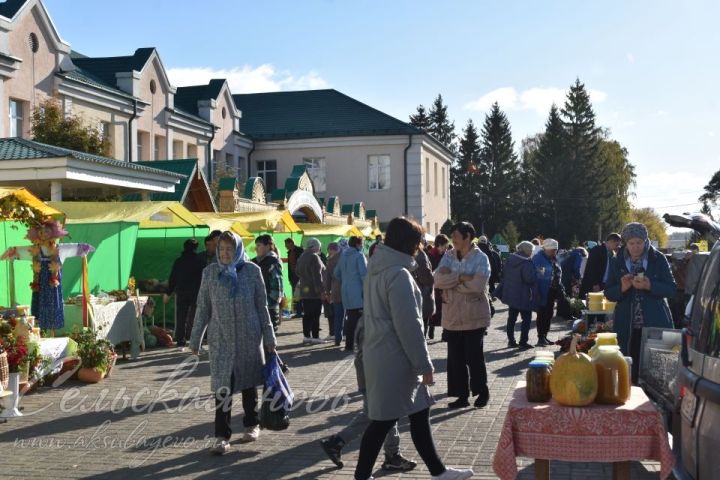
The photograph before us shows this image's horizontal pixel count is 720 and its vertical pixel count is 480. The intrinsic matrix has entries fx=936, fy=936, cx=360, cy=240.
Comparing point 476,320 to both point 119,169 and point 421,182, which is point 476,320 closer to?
point 119,169

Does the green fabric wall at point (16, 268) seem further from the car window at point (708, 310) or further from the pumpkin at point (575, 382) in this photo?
the car window at point (708, 310)

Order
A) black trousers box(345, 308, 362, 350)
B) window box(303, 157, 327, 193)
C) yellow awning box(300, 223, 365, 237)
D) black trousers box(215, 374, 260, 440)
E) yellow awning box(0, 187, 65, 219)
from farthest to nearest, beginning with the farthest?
window box(303, 157, 327, 193) → yellow awning box(300, 223, 365, 237) → black trousers box(345, 308, 362, 350) → yellow awning box(0, 187, 65, 219) → black trousers box(215, 374, 260, 440)

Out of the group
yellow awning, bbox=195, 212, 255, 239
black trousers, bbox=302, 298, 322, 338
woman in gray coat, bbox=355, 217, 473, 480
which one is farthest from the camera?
yellow awning, bbox=195, 212, 255, 239

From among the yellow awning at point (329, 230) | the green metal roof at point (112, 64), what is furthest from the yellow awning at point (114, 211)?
the green metal roof at point (112, 64)

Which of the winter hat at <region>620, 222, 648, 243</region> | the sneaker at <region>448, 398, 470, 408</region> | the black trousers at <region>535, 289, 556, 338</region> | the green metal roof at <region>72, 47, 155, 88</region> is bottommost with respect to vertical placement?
the sneaker at <region>448, 398, 470, 408</region>

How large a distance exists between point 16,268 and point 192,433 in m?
6.60

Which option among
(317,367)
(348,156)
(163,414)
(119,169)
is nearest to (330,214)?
(348,156)

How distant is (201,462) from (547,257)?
380 inches

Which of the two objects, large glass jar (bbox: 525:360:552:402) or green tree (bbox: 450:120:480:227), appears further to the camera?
green tree (bbox: 450:120:480:227)

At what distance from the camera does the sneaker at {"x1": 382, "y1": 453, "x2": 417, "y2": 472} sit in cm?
704

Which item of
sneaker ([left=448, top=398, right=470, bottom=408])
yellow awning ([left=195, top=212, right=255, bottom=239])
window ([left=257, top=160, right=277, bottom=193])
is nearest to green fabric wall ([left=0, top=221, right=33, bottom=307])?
yellow awning ([left=195, top=212, right=255, bottom=239])

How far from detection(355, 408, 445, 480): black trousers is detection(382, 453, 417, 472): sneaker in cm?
78

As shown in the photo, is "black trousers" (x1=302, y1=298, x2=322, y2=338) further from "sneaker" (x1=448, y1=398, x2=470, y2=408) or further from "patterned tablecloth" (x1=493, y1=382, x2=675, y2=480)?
"patterned tablecloth" (x1=493, y1=382, x2=675, y2=480)

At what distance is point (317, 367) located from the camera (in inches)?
517
